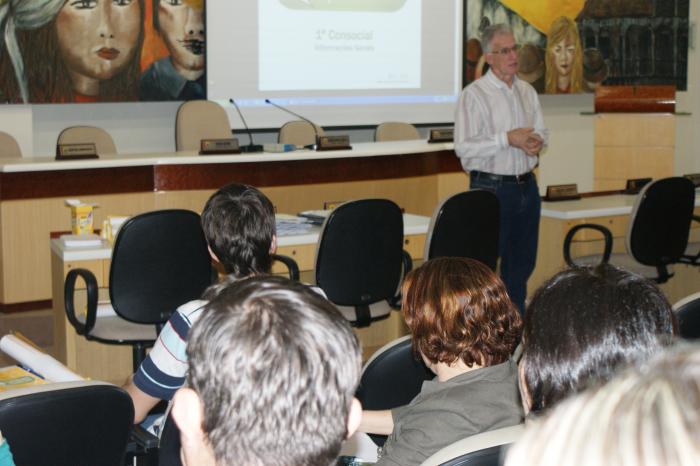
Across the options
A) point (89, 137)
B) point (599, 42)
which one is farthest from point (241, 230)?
point (599, 42)

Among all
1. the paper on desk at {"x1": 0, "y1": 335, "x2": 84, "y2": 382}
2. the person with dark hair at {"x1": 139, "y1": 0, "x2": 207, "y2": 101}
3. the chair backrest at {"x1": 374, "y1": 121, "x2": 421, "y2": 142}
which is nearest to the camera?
the paper on desk at {"x1": 0, "y1": 335, "x2": 84, "y2": 382}

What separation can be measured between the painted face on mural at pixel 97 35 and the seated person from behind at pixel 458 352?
6071mm

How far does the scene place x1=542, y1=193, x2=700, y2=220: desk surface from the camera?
5.46 meters

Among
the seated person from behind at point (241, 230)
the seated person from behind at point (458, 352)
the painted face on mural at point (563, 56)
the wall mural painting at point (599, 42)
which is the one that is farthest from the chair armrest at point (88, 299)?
the painted face on mural at point (563, 56)

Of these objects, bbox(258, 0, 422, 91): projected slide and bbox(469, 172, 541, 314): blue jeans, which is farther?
bbox(258, 0, 422, 91): projected slide

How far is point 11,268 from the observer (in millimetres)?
6316

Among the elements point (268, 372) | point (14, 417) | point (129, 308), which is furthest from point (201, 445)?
point (129, 308)

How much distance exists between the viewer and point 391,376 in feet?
8.20

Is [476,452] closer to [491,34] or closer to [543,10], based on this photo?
[491,34]

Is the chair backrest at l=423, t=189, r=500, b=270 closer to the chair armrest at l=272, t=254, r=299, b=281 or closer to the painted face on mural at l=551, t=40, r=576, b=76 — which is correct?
the chair armrest at l=272, t=254, r=299, b=281

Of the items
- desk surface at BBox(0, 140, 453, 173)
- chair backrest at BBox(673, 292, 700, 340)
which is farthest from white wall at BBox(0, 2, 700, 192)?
chair backrest at BBox(673, 292, 700, 340)

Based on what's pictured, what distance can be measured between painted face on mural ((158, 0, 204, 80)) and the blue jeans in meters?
3.64

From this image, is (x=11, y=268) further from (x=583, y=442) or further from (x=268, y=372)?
(x=583, y=442)

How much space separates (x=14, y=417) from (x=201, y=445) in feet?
2.71
